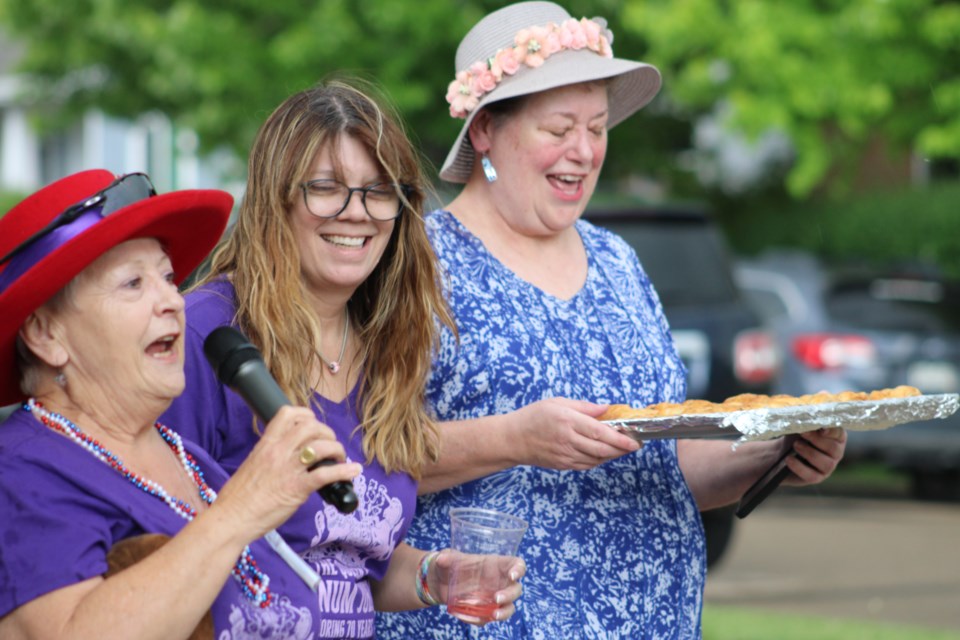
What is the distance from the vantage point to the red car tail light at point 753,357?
9383 mm

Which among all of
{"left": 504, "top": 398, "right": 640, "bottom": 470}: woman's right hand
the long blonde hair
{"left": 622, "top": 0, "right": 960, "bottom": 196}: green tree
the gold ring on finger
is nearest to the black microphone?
the gold ring on finger

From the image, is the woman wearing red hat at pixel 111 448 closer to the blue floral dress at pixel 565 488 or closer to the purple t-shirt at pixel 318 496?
the purple t-shirt at pixel 318 496

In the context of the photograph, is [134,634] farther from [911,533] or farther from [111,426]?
[911,533]

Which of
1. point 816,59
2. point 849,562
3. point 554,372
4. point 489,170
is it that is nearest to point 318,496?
point 554,372

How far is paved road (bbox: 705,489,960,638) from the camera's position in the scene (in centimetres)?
895

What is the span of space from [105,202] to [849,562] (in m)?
8.70

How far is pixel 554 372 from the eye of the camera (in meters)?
3.65

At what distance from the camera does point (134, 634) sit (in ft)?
7.68

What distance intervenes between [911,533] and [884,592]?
235 cm

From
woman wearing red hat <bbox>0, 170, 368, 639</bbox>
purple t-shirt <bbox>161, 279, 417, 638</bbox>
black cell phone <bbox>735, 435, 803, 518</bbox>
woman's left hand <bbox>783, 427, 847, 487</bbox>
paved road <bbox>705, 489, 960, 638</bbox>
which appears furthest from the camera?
paved road <bbox>705, 489, 960, 638</bbox>

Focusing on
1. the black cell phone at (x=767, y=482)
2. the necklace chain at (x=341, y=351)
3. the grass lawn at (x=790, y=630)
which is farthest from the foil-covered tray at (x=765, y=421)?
the grass lawn at (x=790, y=630)

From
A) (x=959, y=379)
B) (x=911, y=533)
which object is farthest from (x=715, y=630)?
(x=959, y=379)

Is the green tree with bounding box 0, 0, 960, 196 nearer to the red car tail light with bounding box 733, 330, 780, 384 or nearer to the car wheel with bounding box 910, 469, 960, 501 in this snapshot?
the car wheel with bounding box 910, 469, 960, 501

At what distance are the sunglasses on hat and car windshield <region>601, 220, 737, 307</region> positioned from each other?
6.88 metres
